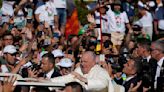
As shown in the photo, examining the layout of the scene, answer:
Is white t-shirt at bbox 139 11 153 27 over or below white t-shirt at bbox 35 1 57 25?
below

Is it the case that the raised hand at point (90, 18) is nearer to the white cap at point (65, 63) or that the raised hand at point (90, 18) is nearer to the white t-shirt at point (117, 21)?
the white t-shirt at point (117, 21)

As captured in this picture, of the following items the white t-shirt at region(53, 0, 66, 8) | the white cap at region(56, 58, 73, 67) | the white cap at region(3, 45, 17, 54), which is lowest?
the white cap at region(3, 45, 17, 54)

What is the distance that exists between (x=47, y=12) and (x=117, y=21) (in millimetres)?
1811

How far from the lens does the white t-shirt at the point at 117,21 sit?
16.3m

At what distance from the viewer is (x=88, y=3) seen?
18469 millimetres

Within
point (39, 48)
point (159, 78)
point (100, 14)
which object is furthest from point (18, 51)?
point (159, 78)

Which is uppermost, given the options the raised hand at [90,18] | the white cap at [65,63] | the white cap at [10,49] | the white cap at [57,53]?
the white cap at [65,63]

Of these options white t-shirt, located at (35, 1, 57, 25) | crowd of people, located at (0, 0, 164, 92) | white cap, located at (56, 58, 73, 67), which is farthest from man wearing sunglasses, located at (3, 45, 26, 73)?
white t-shirt, located at (35, 1, 57, 25)

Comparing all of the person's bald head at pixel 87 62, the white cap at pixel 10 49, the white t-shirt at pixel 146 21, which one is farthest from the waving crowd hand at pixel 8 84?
the white t-shirt at pixel 146 21

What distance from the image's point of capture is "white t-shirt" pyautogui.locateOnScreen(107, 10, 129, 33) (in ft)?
53.5

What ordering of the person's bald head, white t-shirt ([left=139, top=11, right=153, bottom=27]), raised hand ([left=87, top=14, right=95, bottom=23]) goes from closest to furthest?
the person's bald head < raised hand ([left=87, top=14, right=95, bottom=23]) < white t-shirt ([left=139, top=11, right=153, bottom=27])

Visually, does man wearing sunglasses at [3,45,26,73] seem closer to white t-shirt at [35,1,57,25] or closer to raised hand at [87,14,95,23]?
white t-shirt at [35,1,57,25]

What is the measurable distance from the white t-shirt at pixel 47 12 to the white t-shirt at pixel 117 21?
1.44 meters

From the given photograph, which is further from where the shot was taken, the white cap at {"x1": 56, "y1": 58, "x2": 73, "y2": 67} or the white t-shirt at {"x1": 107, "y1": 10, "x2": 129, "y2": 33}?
the white t-shirt at {"x1": 107, "y1": 10, "x2": 129, "y2": 33}
